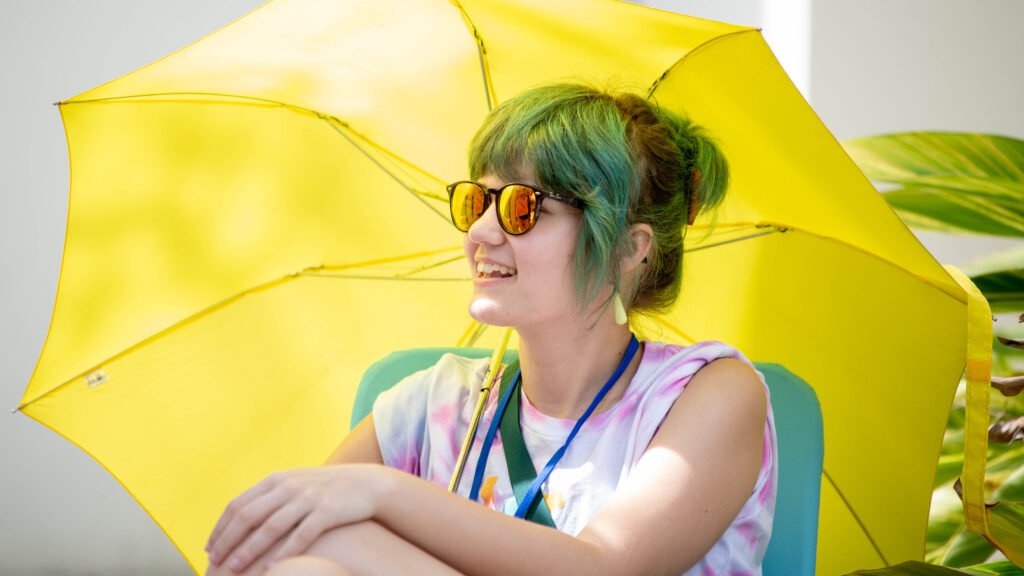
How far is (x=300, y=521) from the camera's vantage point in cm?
92

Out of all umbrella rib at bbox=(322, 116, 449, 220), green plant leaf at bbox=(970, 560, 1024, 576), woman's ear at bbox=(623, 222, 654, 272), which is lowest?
green plant leaf at bbox=(970, 560, 1024, 576)

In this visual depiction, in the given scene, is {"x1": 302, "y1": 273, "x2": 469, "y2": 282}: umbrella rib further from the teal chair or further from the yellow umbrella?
the teal chair

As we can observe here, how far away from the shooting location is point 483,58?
57.0 inches

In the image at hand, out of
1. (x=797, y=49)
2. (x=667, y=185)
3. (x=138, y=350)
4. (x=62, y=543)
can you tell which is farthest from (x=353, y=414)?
(x=62, y=543)

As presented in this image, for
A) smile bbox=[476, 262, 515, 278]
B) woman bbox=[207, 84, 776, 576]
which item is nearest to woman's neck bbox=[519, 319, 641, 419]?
woman bbox=[207, 84, 776, 576]

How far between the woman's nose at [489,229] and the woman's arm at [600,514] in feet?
1.09

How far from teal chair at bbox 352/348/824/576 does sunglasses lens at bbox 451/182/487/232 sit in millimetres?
589

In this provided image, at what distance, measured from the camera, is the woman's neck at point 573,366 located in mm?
1356

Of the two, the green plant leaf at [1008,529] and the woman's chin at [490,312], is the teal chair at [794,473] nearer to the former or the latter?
the green plant leaf at [1008,529]

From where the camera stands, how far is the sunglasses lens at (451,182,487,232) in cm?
128

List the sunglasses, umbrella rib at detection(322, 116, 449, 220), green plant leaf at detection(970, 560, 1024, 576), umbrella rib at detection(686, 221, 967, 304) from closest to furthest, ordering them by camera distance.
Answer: the sunglasses → umbrella rib at detection(686, 221, 967, 304) → umbrella rib at detection(322, 116, 449, 220) → green plant leaf at detection(970, 560, 1024, 576)

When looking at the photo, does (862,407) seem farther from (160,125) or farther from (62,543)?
(62,543)

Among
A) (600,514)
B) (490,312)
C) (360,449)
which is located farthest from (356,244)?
(600,514)

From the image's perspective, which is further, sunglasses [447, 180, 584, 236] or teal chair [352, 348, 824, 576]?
teal chair [352, 348, 824, 576]
